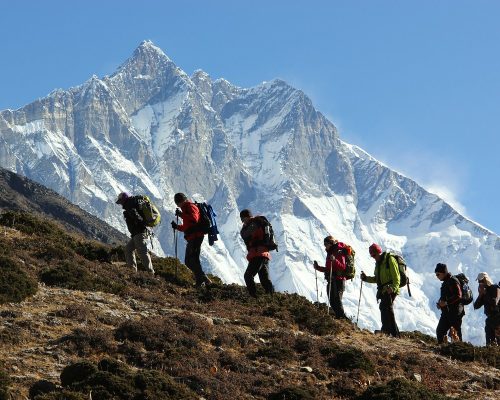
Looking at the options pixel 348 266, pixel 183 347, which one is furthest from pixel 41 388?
pixel 348 266

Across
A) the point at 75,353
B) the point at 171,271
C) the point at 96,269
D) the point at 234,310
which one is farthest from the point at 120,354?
the point at 171,271

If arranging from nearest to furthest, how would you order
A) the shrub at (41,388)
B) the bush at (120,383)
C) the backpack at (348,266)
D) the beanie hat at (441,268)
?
1. the shrub at (41,388)
2. the bush at (120,383)
3. the beanie hat at (441,268)
4. the backpack at (348,266)

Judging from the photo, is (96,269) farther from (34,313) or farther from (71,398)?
(71,398)

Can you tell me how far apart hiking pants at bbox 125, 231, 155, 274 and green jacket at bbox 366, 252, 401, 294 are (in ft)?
17.3

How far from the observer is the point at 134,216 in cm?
2197

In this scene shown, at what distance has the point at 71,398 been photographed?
11953 millimetres

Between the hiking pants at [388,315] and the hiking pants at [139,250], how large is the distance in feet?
17.8

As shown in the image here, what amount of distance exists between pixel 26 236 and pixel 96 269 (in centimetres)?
348

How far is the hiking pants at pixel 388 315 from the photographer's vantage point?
2061cm

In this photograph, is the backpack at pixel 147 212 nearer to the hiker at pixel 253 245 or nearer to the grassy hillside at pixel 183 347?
the grassy hillside at pixel 183 347

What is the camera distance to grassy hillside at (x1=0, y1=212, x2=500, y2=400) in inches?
520

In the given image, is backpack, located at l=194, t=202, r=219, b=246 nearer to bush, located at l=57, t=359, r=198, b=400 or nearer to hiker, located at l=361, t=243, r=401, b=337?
hiker, located at l=361, t=243, r=401, b=337

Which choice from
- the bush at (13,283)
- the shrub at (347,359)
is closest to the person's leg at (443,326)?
the shrub at (347,359)

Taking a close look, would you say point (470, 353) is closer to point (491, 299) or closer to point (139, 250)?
point (491, 299)
